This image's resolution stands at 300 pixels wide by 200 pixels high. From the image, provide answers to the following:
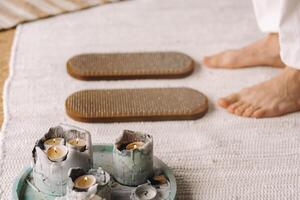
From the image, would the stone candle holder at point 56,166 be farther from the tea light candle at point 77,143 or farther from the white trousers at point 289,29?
the white trousers at point 289,29

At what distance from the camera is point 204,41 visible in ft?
5.22

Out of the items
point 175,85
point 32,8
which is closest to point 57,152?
point 175,85

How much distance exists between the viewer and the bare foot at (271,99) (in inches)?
50.8

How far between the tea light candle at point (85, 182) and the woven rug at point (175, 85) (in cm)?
17

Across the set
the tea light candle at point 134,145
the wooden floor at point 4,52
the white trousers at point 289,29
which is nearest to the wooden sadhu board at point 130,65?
the wooden floor at point 4,52

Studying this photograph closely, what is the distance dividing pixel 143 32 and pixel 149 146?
2.18 feet

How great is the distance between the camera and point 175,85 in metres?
1.40

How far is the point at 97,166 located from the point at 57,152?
9 cm

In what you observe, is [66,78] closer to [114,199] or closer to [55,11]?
[55,11]

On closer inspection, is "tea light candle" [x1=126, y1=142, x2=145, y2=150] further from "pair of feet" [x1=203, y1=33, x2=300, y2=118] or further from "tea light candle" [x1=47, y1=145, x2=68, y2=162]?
"pair of feet" [x1=203, y1=33, x2=300, y2=118]

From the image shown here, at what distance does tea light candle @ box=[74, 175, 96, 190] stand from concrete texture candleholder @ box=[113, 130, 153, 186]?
0.07 metres

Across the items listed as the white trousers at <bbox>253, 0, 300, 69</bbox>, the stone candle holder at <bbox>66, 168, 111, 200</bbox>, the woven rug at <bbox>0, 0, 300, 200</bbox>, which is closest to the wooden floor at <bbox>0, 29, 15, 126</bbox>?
the woven rug at <bbox>0, 0, 300, 200</bbox>

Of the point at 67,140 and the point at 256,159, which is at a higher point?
the point at 67,140

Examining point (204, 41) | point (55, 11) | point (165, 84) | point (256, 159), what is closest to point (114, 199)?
point (256, 159)
